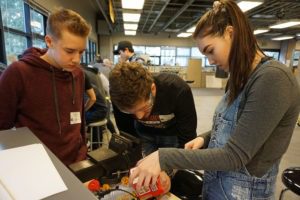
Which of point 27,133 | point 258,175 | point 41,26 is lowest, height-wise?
point 258,175

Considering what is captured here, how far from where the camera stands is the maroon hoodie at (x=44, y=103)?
0.98 m

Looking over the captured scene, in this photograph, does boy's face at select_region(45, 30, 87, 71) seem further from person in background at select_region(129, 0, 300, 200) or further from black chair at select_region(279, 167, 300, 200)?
black chair at select_region(279, 167, 300, 200)

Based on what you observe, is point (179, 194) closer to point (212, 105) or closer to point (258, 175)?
point (258, 175)

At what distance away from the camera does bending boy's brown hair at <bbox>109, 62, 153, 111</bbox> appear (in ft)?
3.08

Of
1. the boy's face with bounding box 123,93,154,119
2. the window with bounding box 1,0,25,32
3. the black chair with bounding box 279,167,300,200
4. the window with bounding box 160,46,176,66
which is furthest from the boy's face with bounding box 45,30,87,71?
the window with bounding box 160,46,176,66

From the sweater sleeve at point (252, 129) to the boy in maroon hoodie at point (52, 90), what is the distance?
26.0 inches

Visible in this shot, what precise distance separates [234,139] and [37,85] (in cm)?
86

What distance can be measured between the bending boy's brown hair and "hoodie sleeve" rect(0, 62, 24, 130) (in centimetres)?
40

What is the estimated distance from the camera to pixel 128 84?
3.07 ft

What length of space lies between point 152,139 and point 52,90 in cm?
62

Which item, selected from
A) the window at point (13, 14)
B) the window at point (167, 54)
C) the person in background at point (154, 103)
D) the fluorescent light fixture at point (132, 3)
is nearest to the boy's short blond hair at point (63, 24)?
the person in background at point (154, 103)

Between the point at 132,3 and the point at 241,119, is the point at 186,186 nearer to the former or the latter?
the point at 241,119

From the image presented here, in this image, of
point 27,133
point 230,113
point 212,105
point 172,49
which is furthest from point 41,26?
point 172,49

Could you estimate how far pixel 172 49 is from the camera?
12789 millimetres
